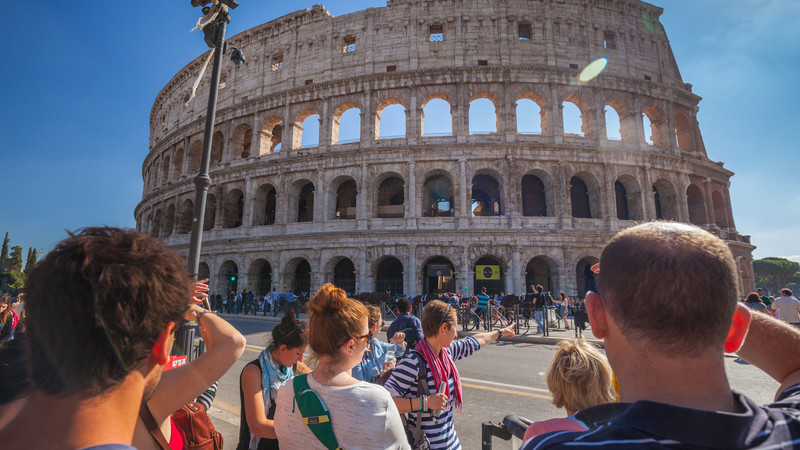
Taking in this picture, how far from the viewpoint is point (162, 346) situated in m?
1.18

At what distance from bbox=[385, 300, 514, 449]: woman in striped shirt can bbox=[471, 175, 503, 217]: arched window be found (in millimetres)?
20153

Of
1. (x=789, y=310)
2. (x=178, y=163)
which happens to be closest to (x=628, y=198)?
(x=789, y=310)

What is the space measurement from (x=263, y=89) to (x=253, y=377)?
1079 inches

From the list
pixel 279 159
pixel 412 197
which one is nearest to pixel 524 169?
pixel 412 197

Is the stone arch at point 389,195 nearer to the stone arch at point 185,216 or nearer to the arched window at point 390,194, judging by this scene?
the arched window at point 390,194

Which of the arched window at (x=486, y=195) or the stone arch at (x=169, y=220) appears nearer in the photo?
the arched window at (x=486, y=195)

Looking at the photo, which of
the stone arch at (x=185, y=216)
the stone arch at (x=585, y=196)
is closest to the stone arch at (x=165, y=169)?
the stone arch at (x=185, y=216)

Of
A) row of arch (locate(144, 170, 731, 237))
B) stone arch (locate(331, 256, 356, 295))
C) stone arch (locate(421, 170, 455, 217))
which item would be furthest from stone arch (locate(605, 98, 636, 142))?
stone arch (locate(331, 256, 356, 295))

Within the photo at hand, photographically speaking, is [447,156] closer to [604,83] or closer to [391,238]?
[391,238]

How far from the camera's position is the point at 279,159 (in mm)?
23625

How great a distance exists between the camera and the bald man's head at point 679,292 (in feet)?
3.42

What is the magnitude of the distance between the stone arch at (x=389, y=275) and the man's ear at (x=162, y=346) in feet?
68.9

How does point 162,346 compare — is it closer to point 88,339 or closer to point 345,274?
point 88,339

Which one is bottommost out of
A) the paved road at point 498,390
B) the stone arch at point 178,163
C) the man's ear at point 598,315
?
the paved road at point 498,390
